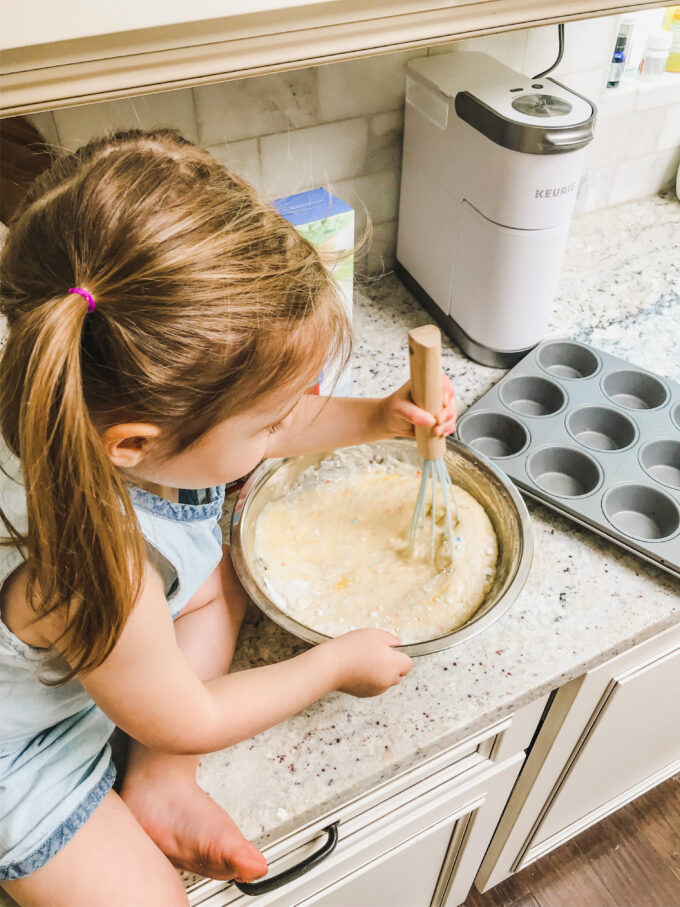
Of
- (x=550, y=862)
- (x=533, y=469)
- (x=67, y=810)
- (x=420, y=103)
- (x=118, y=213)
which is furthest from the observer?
(x=550, y=862)

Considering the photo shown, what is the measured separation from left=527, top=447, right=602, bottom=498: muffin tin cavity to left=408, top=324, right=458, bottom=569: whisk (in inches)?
5.0

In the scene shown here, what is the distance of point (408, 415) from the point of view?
746mm

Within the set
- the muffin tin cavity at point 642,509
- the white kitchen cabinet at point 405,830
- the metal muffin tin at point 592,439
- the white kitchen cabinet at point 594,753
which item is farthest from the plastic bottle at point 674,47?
the white kitchen cabinet at point 405,830

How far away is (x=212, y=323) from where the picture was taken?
0.45 m

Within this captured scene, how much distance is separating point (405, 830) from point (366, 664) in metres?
0.30

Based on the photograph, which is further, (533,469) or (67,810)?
(533,469)

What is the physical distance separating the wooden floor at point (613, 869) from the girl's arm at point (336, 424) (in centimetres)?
96

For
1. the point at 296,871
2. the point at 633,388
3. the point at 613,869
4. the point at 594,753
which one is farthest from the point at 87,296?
the point at 613,869

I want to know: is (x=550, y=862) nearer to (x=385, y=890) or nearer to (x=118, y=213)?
(x=385, y=890)

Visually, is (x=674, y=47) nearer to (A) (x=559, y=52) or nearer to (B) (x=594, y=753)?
(A) (x=559, y=52)

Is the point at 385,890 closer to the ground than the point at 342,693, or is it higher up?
closer to the ground

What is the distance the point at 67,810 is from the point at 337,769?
0.74ft

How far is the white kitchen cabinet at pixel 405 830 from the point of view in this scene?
69 centimetres

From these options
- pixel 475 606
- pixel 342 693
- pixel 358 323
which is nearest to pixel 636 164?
pixel 358 323
